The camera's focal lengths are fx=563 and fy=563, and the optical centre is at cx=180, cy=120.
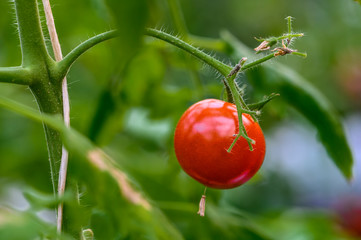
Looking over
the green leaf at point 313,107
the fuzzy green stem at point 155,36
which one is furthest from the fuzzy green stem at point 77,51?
the green leaf at point 313,107

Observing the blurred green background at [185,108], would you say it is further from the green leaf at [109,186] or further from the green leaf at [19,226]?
the green leaf at [19,226]

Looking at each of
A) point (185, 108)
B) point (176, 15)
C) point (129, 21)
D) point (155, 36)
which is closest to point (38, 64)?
point (155, 36)

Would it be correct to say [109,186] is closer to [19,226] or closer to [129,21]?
[19,226]

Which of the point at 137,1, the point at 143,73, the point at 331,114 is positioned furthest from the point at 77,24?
the point at 137,1

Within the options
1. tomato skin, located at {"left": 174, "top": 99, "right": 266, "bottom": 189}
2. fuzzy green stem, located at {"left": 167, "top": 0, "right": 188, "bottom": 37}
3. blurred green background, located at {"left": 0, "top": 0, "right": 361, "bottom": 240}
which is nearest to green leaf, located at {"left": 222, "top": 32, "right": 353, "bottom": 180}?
blurred green background, located at {"left": 0, "top": 0, "right": 361, "bottom": 240}

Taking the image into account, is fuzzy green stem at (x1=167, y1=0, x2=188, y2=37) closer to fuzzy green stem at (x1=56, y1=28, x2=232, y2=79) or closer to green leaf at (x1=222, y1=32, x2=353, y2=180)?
green leaf at (x1=222, y1=32, x2=353, y2=180)

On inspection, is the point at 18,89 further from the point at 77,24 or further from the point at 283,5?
the point at 283,5

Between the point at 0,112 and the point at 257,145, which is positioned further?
the point at 0,112
